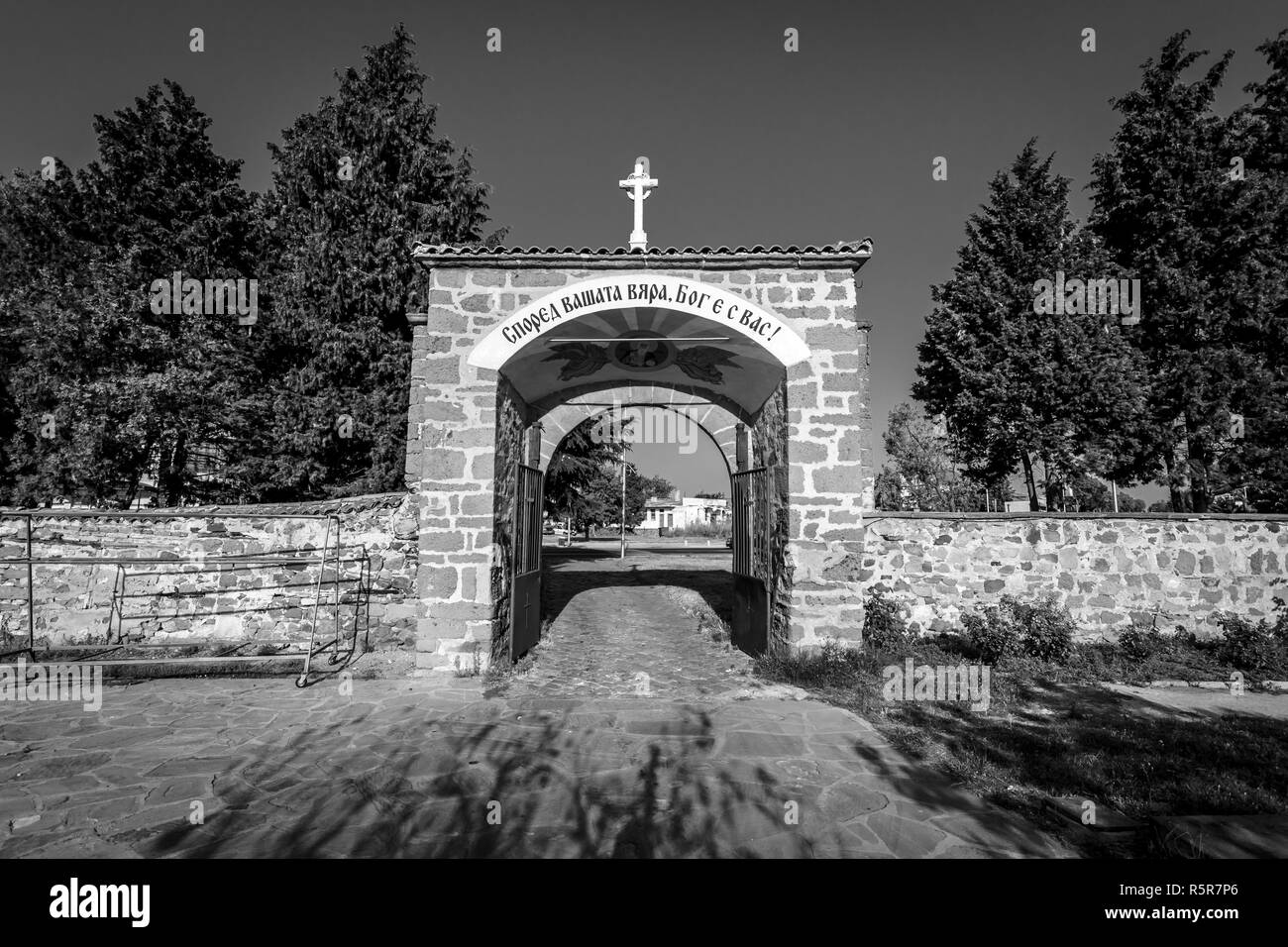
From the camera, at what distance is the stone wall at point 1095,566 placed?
7.63 metres

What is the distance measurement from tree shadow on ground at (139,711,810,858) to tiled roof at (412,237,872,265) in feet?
16.3

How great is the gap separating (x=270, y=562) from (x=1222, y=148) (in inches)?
895

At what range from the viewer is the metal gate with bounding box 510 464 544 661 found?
7207 mm

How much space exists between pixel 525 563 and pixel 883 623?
186 inches

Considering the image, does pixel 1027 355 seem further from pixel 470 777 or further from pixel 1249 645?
pixel 470 777

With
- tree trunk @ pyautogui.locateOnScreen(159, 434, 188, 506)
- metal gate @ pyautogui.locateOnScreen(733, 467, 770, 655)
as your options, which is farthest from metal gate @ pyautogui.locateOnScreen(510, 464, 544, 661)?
tree trunk @ pyautogui.locateOnScreen(159, 434, 188, 506)

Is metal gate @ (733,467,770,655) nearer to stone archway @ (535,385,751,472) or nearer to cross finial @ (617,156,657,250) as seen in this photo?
stone archway @ (535,385,751,472)

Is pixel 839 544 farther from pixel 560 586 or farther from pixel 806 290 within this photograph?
pixel 560 586

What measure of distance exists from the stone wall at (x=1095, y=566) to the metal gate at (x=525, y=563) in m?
4.59

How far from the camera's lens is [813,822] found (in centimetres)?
330

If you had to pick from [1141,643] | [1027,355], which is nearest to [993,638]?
[1141,643]

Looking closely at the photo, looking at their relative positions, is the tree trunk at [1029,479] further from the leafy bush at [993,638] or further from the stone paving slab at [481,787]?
the stone paving slab at [481,787]

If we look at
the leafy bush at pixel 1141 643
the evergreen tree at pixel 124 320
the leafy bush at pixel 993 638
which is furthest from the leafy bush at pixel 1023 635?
the evergreen tree at pixel 124 320
